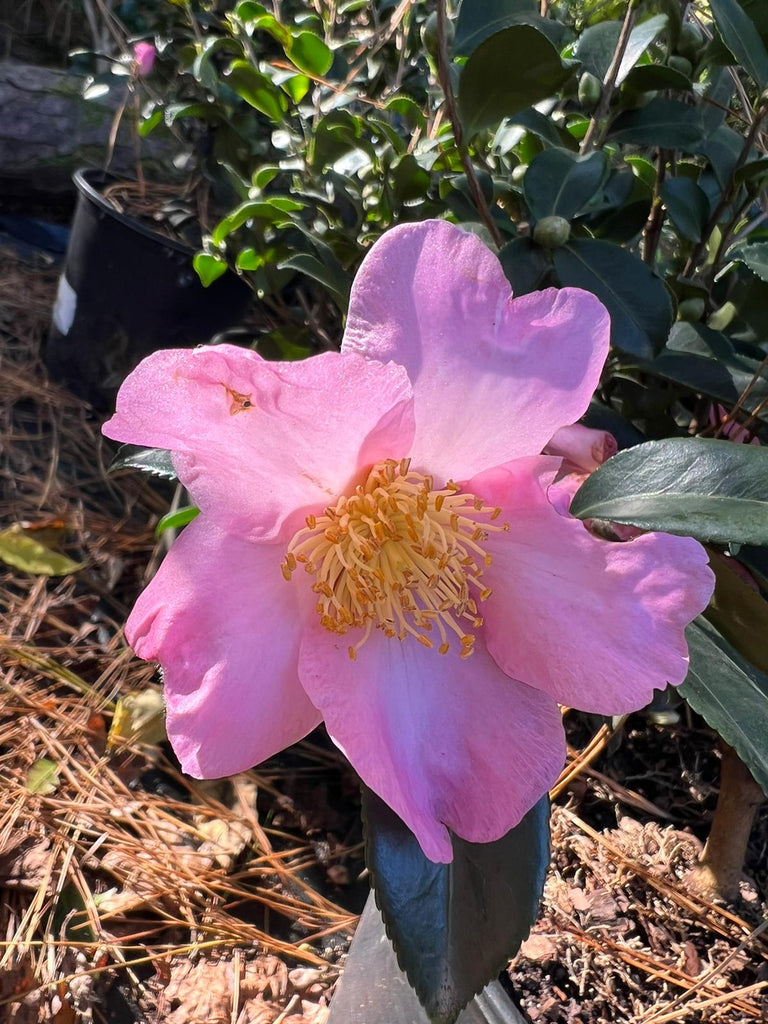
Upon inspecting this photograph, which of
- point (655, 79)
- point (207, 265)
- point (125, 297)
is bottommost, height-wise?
point (125, 297)

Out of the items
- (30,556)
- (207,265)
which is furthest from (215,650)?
(30,556)

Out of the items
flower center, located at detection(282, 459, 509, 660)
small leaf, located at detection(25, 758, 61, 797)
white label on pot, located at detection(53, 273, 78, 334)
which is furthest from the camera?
white label on pot, located at detection(53, 273, 78, 334)

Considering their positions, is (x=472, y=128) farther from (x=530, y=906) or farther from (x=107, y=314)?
(x=107, y=314)

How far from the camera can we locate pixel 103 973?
1.25 meters

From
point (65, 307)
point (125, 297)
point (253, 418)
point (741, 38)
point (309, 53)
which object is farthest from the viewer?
point (65, 307)

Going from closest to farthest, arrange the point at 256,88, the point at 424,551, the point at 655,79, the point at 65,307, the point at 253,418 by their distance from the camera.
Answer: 1. the point at 253,418
2. the point at 424,551
3. the point at 655,79
4. the point at 256,88
5. the point at 65,307

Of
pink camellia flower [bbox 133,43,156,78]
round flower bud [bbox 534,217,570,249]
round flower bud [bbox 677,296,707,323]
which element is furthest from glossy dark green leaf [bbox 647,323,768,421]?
pink camellia flower [bbox 133,43,156,78]

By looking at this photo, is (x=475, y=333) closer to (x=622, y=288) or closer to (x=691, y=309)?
(x=622, y=288)

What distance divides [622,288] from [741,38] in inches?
9.2

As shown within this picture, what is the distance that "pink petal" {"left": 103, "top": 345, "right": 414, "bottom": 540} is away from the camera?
0.49 m

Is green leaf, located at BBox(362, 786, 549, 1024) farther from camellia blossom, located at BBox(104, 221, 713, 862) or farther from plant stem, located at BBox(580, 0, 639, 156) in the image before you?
plant stem, located at BBox(580, 0, 639, 156)

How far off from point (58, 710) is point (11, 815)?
0.24 meters

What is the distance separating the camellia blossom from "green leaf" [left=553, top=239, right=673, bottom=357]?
0.26 m

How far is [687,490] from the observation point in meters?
0.58
